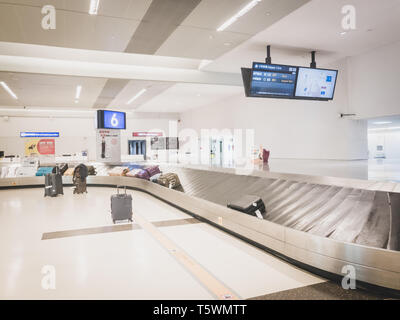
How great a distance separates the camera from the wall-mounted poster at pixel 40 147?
75.3 ft

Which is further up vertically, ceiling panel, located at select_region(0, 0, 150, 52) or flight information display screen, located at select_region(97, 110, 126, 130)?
ceiling panel, located at select_region(0, 0, 150, 52)

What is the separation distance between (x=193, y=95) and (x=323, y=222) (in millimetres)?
15178

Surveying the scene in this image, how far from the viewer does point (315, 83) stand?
10188 millimetres

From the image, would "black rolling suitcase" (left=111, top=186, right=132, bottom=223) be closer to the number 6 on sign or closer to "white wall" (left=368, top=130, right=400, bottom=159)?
the number 6 on sign

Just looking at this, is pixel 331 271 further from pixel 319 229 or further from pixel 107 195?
pixel 107 195

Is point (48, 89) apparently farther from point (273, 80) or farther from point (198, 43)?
point (273, 80)

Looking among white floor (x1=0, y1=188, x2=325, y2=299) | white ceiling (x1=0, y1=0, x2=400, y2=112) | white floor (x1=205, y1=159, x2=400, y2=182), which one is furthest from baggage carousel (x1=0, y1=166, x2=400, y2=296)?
white ceiling (x1=0, y1=0, x2=400, y2=112)

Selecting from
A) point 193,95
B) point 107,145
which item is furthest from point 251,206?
point 193,95

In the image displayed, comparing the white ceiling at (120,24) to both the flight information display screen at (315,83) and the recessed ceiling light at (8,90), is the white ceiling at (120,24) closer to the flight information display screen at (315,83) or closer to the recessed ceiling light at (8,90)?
the flight information display screen at (315,83)

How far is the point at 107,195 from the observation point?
10.2 metres

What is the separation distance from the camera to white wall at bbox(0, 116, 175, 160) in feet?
74.7

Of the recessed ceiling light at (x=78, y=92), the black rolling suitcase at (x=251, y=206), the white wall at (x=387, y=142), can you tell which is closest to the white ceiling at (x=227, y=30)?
the recessed ceiling light at (x=78, y=92)

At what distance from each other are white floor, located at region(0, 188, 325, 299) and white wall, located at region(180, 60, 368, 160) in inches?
348

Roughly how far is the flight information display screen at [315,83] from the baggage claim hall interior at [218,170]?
0.14 feet
